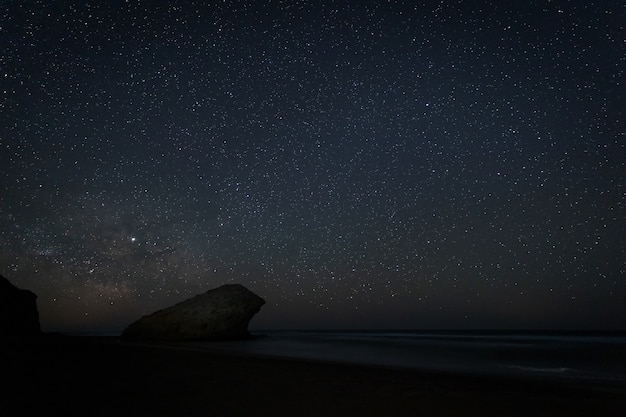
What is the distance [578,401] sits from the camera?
8734 mm

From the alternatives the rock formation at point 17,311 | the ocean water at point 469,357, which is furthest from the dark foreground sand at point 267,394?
the rock formation at point 17,311

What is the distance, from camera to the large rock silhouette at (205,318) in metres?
40.6

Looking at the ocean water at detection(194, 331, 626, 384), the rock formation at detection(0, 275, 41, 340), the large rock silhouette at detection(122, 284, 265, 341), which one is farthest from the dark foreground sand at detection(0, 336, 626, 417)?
the rock formation at detection(0, 275, 41, 340)

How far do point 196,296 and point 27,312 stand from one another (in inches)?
722

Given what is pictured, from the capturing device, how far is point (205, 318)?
41.4 meters

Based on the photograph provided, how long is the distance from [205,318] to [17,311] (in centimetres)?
2009

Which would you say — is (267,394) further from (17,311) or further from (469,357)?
(17,311)

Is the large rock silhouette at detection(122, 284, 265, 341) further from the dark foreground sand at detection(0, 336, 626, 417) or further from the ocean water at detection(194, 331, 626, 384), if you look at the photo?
the dark foreground sand at detection(0, 336, 626, 417)

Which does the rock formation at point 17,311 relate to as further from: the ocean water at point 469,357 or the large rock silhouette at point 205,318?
the ocean water at point 469,357

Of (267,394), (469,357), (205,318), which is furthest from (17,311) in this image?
(267,394)

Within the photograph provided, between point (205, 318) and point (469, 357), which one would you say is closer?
point (469, 357)

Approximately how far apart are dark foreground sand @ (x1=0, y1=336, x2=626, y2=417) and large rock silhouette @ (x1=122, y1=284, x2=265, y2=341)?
2885 cm

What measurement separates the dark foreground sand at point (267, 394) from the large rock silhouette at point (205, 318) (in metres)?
28.8

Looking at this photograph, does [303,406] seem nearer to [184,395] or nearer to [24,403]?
[184,395]
